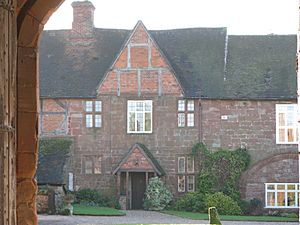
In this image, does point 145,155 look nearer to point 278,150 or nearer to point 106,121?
point 106,121

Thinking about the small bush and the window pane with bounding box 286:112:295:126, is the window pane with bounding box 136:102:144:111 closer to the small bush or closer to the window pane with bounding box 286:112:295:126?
the small bush

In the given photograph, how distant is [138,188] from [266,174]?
5.81 m

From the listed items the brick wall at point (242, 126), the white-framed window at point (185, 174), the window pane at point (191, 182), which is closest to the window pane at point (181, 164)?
the white-framed window at point (185, 174)

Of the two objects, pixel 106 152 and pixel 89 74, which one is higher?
pixel 89 74

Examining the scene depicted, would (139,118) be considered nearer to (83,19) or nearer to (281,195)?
(83,19)

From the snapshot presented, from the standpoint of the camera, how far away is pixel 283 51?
33906 millimetres

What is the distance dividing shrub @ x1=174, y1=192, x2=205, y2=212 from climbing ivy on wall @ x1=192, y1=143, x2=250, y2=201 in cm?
52

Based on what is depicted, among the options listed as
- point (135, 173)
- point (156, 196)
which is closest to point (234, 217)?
point (156, 196)

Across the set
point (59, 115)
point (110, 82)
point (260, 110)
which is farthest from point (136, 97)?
point (260, 110)

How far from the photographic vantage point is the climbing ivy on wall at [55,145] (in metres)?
31.6

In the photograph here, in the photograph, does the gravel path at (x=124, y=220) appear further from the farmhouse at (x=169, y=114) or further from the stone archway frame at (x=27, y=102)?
the stone archway frame at (x=27, y=102)

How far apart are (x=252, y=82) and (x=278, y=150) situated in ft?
11.1

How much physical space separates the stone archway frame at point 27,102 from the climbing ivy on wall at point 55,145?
25489 millimetres

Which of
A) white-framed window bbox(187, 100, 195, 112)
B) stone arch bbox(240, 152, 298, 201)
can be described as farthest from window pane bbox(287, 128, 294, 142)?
white-framed window bbox(187, 100, 195, 112)
